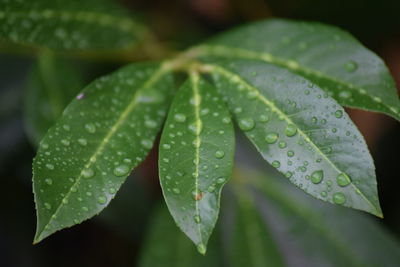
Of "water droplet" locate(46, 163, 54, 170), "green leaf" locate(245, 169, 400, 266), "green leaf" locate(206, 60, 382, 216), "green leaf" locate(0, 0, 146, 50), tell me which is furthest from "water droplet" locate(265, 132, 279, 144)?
"green leaf" locate(245, 169, 400, 266)

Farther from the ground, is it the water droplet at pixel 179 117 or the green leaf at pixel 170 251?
the water droplet at pixel 179 117

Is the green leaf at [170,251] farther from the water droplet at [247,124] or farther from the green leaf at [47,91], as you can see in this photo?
the water droplet at [247,124]

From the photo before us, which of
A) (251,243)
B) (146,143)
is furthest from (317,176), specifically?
(251,243)

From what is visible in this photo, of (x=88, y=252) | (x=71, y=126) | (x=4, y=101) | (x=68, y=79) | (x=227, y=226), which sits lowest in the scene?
Answer: (x=88, y=252)

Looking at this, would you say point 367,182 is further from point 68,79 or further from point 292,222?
point 68,79

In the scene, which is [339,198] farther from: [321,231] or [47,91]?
[47,91]

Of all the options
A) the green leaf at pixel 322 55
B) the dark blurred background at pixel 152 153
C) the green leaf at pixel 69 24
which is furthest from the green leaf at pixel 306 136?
the dark blurred background at pixel 152 153

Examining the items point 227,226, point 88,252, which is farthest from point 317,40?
point 88,252
